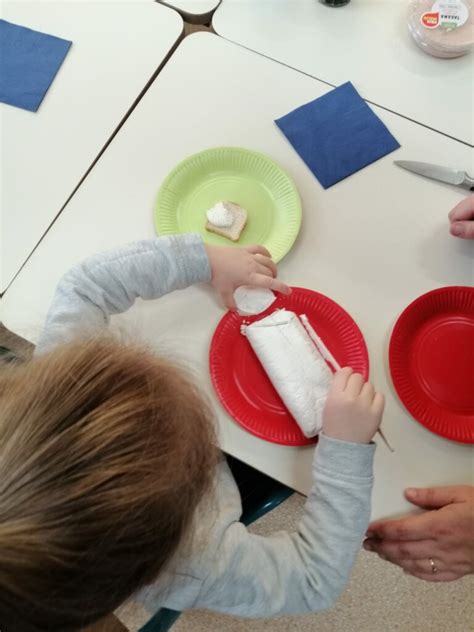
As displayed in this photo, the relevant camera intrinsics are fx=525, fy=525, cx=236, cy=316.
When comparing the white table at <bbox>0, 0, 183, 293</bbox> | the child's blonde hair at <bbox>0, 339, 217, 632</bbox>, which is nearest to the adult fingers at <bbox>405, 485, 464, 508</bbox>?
the child's blonde hair at <bbox>0, 339, 217, 632</bbox>

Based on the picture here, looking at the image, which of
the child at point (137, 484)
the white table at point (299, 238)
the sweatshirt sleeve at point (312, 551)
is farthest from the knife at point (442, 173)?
the sweatshirt sleeve at point (312, 551)

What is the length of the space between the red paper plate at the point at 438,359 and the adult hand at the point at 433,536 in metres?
0.09

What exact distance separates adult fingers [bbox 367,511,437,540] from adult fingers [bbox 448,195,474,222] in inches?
16.8

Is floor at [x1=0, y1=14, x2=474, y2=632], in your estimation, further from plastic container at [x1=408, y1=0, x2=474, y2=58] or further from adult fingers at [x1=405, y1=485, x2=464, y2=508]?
plastic container at [x1=408, y1=0, x2=474, y2=58]

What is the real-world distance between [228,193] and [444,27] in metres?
0.48

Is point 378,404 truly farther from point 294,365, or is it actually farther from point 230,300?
point 230,300

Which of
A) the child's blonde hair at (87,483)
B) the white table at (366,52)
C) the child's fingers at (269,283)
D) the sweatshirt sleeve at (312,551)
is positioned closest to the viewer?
the child's blonde hair at (87,483)

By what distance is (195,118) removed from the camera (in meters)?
0.91

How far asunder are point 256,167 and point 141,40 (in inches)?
13.9

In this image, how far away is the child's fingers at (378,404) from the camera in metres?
0.70

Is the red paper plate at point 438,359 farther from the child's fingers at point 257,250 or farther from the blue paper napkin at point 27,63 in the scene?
the blue paper napkin at point 27,63

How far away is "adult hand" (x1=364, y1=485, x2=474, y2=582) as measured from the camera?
694 millimetres

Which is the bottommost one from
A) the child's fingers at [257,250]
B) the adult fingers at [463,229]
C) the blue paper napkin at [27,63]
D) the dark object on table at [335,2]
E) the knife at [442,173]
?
the child's fingers at [257,250]

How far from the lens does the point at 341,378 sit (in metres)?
0.72
